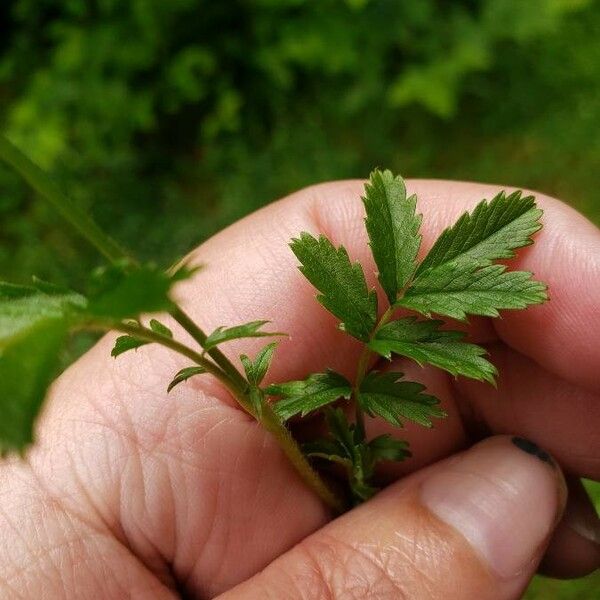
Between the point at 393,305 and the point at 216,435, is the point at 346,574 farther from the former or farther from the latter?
the point at 393,305

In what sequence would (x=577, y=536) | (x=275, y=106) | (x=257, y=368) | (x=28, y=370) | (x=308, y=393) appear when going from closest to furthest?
1. (x=28, y=370)
2. (x=257, y=368)
3. (x=308, y=393)
4. (x=577, y=536)
5. (x=275, y=106)

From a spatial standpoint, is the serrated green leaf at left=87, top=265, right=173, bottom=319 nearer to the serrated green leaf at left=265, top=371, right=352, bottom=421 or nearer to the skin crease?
the serrated green leaf at left=265, top=371, right=352, bottom=421

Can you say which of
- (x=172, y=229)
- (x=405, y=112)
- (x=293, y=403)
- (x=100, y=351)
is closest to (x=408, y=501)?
(x=293, y=403)

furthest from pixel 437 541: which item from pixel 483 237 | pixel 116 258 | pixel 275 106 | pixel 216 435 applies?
pixel 275 106

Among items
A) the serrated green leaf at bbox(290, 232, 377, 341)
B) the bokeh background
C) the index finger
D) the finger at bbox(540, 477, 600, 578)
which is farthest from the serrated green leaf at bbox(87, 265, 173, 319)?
the bokeh background

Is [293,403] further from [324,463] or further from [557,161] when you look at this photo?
[557,161]

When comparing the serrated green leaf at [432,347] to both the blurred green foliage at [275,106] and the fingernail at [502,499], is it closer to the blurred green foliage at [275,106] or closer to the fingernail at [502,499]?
the fingernail at [502,499]

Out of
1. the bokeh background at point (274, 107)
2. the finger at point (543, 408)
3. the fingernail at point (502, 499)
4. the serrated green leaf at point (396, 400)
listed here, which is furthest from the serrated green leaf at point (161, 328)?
the bokeh background at point (274, 107)
